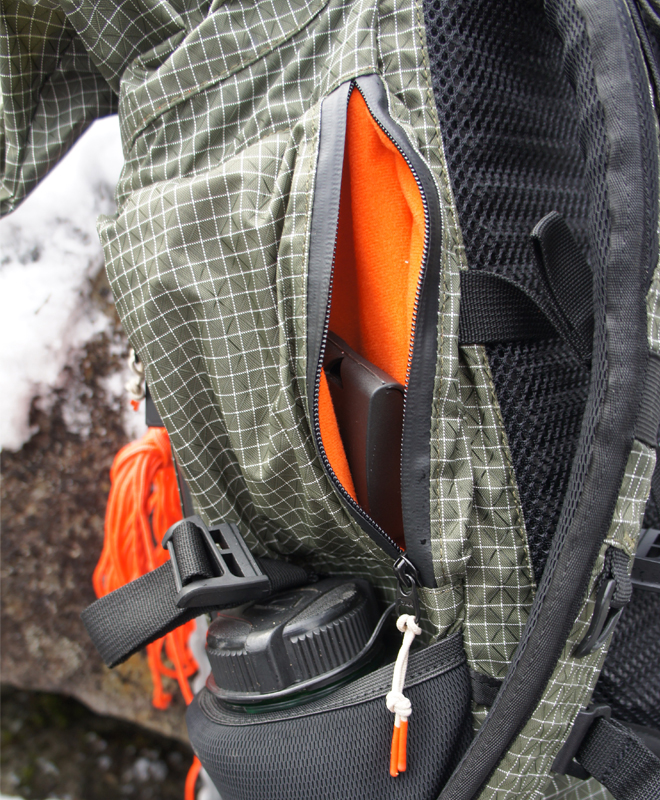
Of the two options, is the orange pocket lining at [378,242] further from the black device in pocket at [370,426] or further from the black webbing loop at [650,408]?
the black webbing loop at [650,408]

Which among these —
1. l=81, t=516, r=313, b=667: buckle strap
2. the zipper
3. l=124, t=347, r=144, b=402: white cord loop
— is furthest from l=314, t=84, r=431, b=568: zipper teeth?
l=124, t=347, r=144, b=402: white cord loop

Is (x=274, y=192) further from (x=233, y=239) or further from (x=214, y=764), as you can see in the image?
(x=214, y=764)

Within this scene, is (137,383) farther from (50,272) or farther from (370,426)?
(370,426)

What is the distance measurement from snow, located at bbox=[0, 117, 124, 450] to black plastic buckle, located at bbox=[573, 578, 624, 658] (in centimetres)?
74

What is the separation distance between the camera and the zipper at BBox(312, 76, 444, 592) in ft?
1.48

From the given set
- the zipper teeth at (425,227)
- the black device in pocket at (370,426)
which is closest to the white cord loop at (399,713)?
the black device in pocket at (370,426)

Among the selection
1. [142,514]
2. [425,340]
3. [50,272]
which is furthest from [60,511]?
[425,340]

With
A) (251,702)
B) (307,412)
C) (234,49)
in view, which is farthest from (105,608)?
(234,49)

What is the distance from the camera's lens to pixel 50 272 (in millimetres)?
830

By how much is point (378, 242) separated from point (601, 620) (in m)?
0.38

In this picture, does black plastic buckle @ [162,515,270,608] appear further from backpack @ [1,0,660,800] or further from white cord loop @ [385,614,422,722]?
white cord loop @ [385,614,422,722]

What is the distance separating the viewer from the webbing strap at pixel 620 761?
0.47 m

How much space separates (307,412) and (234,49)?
35 centimetres

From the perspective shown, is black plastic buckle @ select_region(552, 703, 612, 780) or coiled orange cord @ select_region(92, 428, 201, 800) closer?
black plastic buckle @ select_region(552, 703, 612, 780)
